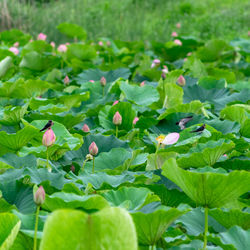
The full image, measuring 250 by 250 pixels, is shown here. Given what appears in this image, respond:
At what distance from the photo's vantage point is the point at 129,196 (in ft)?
3.59

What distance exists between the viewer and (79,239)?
2.30 feet

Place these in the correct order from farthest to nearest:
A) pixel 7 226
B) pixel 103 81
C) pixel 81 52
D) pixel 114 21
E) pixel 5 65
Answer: pixel 114 21 → pixel 81 52 → pixel 5 65 → pixel 103 81 → pixel 7 226

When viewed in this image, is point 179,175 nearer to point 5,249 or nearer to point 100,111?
point 5,249

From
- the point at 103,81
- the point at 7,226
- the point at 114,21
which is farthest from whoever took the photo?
the point at 114,21

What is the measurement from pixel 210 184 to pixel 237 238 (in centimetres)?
12

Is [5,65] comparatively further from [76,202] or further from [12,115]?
[76,202]

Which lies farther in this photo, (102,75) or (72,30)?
(72,30)

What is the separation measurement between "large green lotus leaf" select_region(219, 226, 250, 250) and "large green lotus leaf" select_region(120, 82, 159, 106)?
1170 millimetres

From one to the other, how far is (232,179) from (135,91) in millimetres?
1254

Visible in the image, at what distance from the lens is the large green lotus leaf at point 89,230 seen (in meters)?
0.69

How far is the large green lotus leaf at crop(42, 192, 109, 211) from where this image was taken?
3.07ft

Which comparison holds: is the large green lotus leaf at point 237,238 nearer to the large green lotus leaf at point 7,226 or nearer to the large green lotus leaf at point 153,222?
the large green lotus leaf at point 153,222

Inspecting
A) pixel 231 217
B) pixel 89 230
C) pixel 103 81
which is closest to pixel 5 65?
pixel 103 81

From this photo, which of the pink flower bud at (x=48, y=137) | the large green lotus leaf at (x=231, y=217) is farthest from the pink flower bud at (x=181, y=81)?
the large green lotus leaf at (x=231, y=217)
